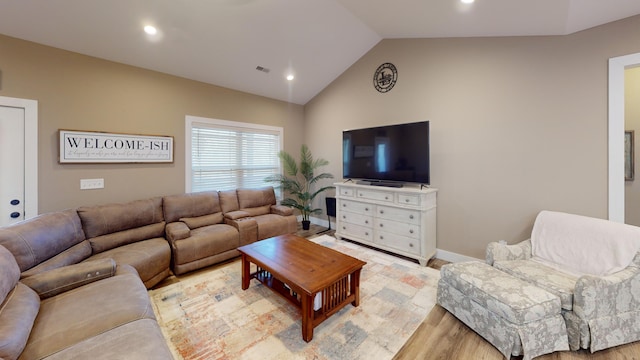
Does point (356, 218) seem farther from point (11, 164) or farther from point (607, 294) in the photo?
point (11, 164)

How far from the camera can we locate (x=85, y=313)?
144 cm

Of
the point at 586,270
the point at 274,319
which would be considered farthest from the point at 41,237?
the point at 586,270

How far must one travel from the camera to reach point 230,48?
3.29 meters

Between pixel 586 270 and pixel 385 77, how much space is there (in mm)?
Result: 3294

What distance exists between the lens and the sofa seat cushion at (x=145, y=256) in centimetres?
236

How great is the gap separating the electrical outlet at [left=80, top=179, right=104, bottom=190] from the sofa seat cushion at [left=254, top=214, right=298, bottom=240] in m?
2.02

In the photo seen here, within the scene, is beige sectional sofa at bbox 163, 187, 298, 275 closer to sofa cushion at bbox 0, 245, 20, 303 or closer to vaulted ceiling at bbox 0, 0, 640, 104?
sofa cushion at bbox 0, 245, 20, 303

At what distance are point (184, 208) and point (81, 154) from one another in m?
1.30

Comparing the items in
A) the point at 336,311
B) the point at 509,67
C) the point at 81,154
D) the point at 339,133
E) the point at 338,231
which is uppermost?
the point at 509,67

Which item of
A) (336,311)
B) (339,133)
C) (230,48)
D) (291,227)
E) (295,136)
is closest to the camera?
(336,311)

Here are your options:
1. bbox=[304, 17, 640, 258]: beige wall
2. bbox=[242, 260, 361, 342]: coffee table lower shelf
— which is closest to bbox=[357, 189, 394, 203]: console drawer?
bbox=[304, 17, 640, 258]: beige wall

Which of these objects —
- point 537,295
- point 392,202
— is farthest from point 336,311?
point 392,202

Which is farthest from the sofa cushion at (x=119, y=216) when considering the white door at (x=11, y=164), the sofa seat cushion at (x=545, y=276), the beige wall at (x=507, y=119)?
the sofa seat cushion at (x=545, y=276)

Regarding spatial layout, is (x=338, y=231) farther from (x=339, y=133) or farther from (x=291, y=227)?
(x=339, y=133)
